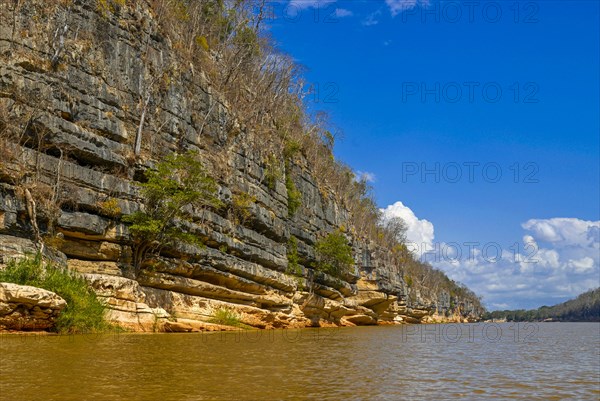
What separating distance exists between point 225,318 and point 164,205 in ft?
→ 25.8

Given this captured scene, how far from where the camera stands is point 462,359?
16.0 meters

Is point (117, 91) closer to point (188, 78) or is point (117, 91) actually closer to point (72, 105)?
point (72, 105)

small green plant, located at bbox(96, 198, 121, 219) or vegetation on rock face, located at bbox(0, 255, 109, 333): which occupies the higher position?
small green plant, located at bbox(96, 198, 121, 219)

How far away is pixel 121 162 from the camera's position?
1097 inches

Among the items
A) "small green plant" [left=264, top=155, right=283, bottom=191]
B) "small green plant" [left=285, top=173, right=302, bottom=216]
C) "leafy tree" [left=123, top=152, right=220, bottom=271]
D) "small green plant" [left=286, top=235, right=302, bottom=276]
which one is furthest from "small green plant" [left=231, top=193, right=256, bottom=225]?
"small green plant" [left=285, top=173, right=302, bottom=216]

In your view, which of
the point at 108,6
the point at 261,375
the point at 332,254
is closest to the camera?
the point at 261,375

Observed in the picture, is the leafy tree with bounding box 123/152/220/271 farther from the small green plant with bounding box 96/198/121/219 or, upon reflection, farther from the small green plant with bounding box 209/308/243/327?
the small green plant with bounding box 209/308/243/327

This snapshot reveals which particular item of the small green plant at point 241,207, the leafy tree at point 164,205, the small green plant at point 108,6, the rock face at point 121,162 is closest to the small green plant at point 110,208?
the rock face at point 121,162

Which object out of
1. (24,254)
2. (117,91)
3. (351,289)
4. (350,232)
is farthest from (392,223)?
(24,254)

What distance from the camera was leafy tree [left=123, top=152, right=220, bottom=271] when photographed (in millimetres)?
26750

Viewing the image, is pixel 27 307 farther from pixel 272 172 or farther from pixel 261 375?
pixel 272 172

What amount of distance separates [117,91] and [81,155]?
566 centimetres

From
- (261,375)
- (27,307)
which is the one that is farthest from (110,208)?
(261,375)

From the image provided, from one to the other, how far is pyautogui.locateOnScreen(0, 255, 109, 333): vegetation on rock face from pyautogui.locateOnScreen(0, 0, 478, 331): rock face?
107 centimetres
